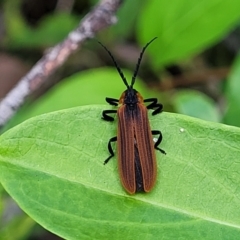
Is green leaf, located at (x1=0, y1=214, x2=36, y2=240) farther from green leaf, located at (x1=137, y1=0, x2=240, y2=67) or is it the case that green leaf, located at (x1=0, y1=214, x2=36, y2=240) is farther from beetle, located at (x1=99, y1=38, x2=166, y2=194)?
green leaf, located at (x1=137, y1=0, x2=240, y2=67)

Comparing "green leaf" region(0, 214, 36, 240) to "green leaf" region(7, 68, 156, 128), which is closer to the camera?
"green leaf" region(0, 214, 36, 240)

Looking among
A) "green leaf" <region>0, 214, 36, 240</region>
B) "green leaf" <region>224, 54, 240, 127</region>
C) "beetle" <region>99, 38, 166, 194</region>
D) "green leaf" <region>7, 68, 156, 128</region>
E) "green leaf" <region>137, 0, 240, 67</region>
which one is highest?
"green leaf" <region>137, 0, 240, 67</region>

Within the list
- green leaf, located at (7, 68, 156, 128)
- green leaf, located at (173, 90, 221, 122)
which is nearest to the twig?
green leaf, located at (7, 68, 156, 128)

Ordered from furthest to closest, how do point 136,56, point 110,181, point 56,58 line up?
point 136,56 → point 56,58 → point 110,181

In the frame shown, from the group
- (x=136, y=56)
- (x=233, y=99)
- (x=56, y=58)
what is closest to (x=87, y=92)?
(x=56, y=58)

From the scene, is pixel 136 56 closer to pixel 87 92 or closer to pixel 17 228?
pixel 87 92

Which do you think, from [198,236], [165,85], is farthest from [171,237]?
[165,85]
